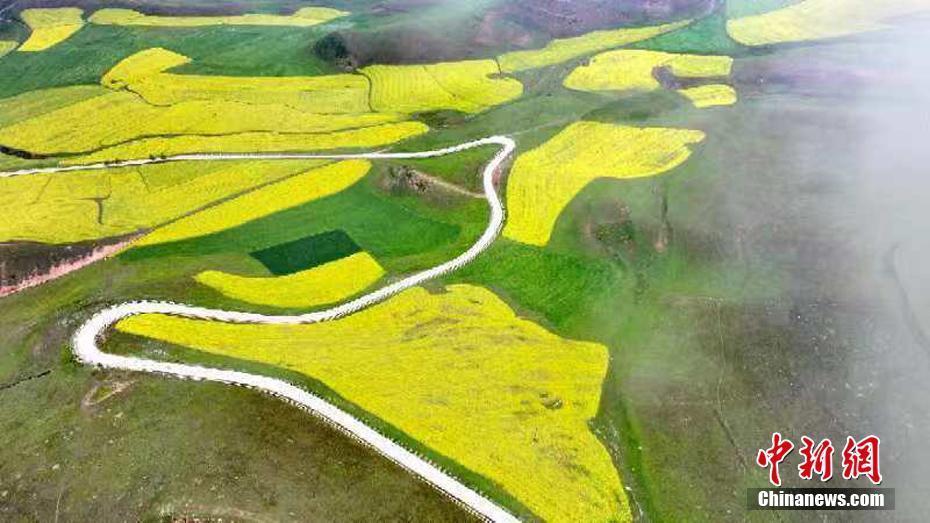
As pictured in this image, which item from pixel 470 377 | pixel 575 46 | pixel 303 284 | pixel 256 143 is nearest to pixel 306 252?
pixel 303 284

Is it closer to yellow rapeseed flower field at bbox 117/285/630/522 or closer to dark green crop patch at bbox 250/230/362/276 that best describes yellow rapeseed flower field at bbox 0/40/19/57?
dark green crop patch at bbox 250/230/362/276

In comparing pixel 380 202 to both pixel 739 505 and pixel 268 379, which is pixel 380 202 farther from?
pixel 739 505

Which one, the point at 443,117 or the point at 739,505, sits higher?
the point at 443,117

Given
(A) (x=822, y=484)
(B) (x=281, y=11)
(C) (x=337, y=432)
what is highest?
(B) (x=281, y=11)

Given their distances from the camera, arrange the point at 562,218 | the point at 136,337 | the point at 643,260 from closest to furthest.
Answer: the point at 136,337, the point at 643,260, the point at 562,218

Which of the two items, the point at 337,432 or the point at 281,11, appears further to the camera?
the point at 281,11

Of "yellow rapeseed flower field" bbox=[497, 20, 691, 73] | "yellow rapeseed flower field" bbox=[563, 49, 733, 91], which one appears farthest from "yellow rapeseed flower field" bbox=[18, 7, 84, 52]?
"yellow rapeseed flower field" bbox=[563, 49, 733, 91]

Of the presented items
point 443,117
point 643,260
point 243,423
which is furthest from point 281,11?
point 243,423

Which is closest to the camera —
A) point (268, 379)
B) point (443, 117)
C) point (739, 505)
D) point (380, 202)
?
point (739, 505)
